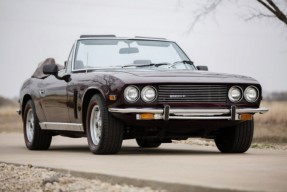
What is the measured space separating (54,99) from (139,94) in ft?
7.99

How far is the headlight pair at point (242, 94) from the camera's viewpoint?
38.7ft

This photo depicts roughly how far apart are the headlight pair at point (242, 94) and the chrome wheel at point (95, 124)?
1730mm

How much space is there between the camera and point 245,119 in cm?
1183

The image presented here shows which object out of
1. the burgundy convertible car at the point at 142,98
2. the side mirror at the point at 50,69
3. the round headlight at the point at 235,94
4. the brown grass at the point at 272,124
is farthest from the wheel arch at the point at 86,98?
the brown grass at the point at 272,124

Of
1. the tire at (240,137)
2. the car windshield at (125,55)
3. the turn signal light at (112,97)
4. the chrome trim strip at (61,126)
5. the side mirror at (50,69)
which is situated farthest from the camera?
the side mirror at (50,69)

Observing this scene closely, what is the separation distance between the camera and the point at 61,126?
13188 millimetres

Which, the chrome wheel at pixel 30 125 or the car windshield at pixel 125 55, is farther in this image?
the chrome wheel at pixel 30 125

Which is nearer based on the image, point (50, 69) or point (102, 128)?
point (102, 128)

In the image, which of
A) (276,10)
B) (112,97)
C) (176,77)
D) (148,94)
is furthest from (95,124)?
(276,10)

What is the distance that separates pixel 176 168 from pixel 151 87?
216cm

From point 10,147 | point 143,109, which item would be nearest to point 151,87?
point 143,109

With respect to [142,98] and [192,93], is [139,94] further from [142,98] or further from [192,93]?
[192,93]

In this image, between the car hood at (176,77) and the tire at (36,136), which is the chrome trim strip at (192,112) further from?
the tire at (36,136)

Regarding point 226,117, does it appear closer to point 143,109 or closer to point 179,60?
point 143,109
